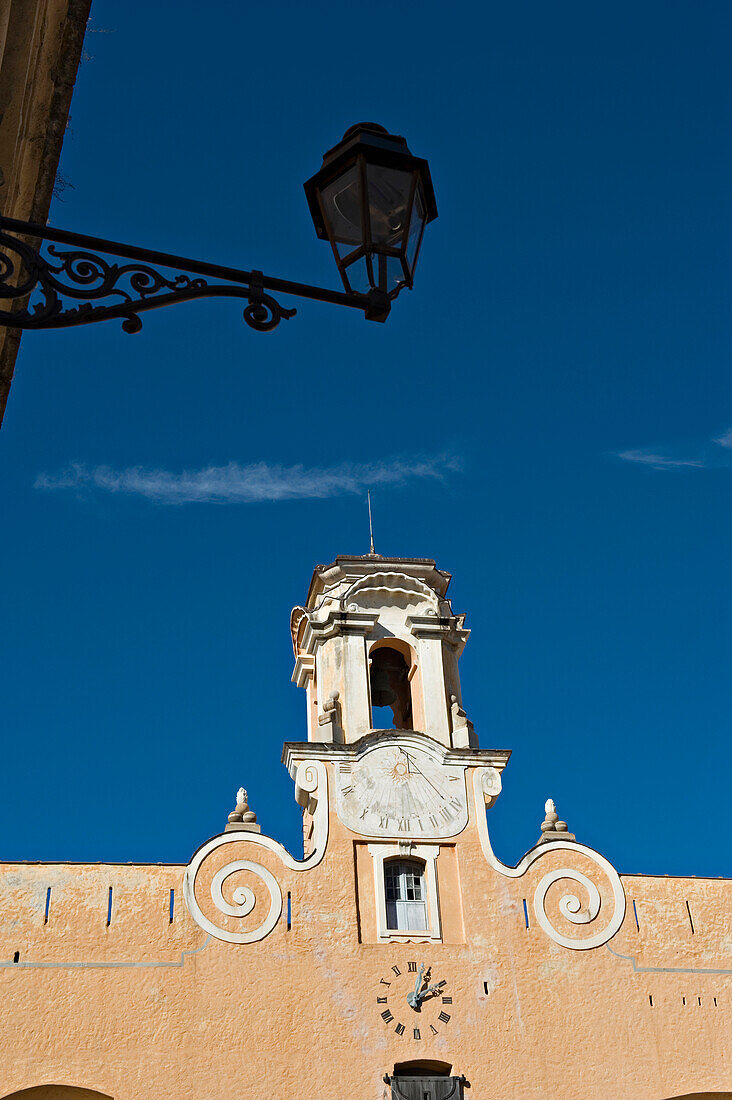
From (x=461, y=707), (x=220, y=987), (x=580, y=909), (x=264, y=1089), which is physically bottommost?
(x=264, y=1089)

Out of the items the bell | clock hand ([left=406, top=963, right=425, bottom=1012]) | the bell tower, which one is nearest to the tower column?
the bell tower

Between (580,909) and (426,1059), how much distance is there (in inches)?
121

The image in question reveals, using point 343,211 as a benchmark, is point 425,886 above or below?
above

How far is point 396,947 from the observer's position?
15336mm

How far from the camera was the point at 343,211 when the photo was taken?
475 cm

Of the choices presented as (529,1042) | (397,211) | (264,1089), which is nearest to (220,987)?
(264,1089)

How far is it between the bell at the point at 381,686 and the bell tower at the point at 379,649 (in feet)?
0.05

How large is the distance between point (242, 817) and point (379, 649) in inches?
149

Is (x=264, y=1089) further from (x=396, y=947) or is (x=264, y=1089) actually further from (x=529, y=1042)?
(x=529, y=1042)

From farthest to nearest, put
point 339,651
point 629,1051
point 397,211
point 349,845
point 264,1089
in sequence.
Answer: point 339,651, point 349,845, point 629,1051, point 264,1089, point 397,211

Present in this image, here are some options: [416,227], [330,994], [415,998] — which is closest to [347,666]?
[330,994]

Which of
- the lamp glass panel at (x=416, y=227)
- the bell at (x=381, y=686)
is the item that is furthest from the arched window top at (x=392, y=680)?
the lamp glass panel at (x=416, y=227)

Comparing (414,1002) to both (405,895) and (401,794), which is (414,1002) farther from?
(401,794)

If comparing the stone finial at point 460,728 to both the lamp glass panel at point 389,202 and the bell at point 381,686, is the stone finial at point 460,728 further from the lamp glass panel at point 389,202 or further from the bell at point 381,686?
the lamp glass panel at point 389,202
